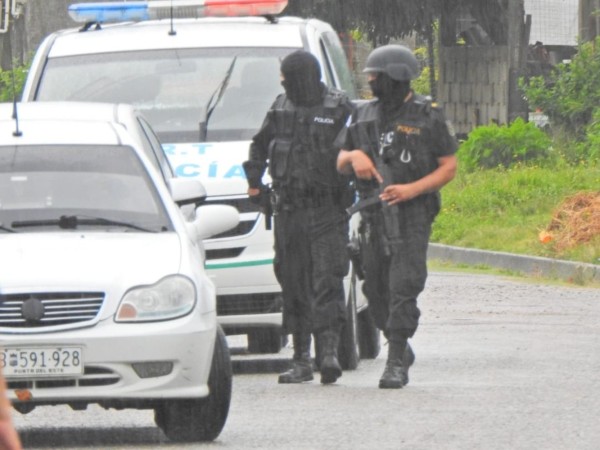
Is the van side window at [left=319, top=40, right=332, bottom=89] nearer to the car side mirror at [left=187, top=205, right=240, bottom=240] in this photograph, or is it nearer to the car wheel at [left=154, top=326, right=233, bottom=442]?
the car side mirror at [left=187, top=205, right=240, bottom=240]

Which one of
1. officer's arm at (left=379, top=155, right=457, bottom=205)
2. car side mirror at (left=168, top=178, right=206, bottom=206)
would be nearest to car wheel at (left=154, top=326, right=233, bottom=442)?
car side mirror at (left=168, top=178, right=206, bottom=206)

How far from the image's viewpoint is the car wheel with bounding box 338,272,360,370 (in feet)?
36.0

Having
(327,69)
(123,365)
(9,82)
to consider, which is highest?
(327,69)

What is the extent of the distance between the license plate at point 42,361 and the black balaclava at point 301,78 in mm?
2820

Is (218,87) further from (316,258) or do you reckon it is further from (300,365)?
(300,365)

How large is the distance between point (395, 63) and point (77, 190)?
78.9 inches

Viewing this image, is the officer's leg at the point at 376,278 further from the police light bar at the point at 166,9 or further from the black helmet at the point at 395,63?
the police light bar at the point at 166,9

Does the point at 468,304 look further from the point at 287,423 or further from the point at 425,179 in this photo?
the point at 287,423

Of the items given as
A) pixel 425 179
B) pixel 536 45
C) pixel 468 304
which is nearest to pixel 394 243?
pixel 425 179

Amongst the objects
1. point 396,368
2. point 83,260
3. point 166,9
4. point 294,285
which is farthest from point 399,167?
point 166,9

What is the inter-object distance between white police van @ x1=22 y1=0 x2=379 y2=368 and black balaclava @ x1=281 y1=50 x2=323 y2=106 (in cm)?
89

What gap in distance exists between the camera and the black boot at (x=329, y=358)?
997cm

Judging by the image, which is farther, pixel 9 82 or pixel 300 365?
pixel 9 82

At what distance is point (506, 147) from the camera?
81.2 feet
